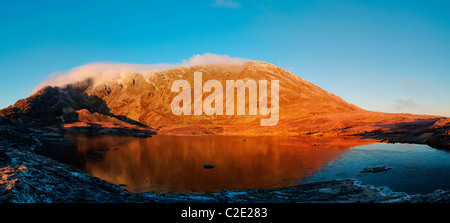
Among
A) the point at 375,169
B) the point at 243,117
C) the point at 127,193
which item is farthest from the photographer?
the point at 243,117

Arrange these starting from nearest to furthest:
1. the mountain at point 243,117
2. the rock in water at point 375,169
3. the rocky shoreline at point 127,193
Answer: the rocky shoreline at point 127,193 → the rock in water at point 375,169 → the mountain at point 243,117

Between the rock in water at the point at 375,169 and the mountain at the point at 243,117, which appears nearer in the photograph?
the rock in water at the point at 375,169

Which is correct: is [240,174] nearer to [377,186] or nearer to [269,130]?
[377,186]

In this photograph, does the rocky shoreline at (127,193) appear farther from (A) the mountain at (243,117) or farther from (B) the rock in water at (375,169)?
(A) the mountain at (243,117)

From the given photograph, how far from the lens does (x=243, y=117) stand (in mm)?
151750

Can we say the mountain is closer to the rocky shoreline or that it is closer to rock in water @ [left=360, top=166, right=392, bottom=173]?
rock in water @ [left=360, top=166, right=392, bottom=173]

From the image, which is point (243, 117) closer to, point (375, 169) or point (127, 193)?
point (375, 169)

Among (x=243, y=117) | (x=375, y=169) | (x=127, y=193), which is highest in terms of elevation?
(x=243, y=117)

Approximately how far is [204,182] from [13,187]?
16.6 m

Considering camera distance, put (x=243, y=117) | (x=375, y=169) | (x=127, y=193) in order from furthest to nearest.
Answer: (x=243, y=117)
(x=375, y=169)
(x=127, y=193)

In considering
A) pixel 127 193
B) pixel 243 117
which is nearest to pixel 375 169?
pixel 127 193

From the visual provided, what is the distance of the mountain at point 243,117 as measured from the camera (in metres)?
65.1

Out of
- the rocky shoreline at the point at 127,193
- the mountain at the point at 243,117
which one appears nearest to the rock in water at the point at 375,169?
the rocky shoreline at the point at 127,193

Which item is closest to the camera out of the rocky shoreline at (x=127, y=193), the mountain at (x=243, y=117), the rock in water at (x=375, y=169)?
the rocky shoreline at (x=127, y=193)
